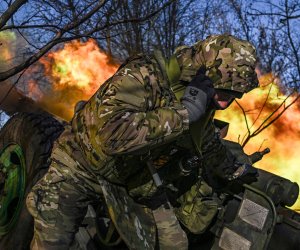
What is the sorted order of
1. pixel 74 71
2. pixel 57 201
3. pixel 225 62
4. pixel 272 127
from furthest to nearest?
1. pixel 74 71
2. pixel 272 127
3. pixel 57 201
4. pixel 225 62

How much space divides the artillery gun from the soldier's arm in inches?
39.7

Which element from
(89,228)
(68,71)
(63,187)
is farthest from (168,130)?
(68,71)

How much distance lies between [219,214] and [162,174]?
1.75 feet

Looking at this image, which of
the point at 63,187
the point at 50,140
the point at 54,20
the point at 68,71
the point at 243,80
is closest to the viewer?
the point at 243,80

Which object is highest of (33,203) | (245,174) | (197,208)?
(245,174)

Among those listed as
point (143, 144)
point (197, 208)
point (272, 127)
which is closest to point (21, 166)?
point (197, 208)

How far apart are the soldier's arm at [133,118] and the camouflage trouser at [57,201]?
0.53 meters

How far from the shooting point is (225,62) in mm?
2998

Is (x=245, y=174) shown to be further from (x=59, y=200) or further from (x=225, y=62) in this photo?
(x=59, y=200)

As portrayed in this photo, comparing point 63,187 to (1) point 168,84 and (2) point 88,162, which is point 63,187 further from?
(1) point 168,84

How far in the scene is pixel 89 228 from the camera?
3.82 m

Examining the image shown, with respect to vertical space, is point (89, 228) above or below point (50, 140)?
below

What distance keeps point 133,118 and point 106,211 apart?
4.56 feet

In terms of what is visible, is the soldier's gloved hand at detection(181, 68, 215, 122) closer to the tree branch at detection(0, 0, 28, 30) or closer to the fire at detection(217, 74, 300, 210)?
the tree branch at detection(0, 0, 28, 30)
